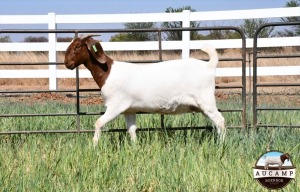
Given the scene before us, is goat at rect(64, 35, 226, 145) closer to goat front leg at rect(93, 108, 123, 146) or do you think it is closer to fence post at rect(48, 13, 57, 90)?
goat front leg at rect(93, 108, 123, 146)

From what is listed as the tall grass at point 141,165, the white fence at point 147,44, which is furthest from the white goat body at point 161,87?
the white fence at point 147,44

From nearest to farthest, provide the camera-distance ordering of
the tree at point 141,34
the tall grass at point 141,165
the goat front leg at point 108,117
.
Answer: the tall grass at point 141,165
the goat front leg at point 108,117
the tree at point 141,34

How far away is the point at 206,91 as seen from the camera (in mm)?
5727

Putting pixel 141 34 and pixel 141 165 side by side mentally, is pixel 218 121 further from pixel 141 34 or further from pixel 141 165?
pixel 141 34

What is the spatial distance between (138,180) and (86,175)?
373mm

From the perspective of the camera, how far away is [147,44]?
45.3 feet

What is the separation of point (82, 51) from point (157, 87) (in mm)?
807

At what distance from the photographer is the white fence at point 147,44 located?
1314 centimetres

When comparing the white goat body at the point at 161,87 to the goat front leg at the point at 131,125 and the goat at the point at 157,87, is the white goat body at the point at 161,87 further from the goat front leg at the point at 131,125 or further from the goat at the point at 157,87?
the goat front leg at the point at 131,125

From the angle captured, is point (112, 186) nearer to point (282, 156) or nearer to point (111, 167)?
point (111, 167)

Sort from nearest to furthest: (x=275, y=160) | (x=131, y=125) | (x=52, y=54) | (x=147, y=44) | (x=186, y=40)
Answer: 1. (x=275, y=160)
2. (x=131, y=125)
3. (x=186, y=40)
4. (x=52, y=54)
5. (x=147, y=44)

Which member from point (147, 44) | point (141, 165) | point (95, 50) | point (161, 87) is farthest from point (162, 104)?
point (147, 44)

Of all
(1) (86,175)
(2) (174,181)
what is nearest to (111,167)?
(1) (86,175)

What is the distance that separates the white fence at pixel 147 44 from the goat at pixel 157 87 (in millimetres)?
7277
